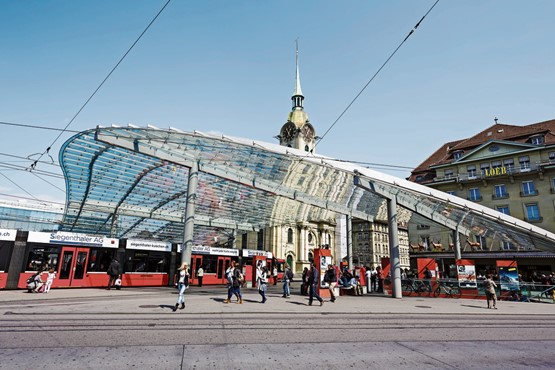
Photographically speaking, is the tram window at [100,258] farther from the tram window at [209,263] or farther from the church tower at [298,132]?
the church tower at [298,132]

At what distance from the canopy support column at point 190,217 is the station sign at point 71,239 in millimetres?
4445

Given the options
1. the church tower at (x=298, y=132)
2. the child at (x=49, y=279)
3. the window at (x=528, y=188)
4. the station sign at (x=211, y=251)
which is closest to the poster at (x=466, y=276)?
the station sign at (x=211, y=251)

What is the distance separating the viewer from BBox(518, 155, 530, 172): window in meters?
36.6

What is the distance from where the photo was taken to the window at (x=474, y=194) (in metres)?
40.0

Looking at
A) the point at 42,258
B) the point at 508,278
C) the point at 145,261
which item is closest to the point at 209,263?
the point at 145,261

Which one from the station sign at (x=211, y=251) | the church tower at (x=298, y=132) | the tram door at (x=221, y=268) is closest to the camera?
the station sign at (x=211, y=251)

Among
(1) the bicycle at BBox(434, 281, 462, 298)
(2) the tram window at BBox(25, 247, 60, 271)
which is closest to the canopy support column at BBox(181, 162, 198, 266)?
(2) the tram window at BBox(25, 247, 60, 271)

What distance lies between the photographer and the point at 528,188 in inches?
1448

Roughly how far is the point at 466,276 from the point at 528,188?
2460 cm

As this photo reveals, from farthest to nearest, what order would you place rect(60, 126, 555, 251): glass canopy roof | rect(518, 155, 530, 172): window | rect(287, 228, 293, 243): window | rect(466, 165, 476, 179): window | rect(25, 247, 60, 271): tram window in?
1. rect(287, 228, 293, 243): window
2. rect(466, 165, 476, 179): window
3. rect(518, 155, 530, 172): window
4. rect(60, 126, 555, 251): glass canopy roof
5. rect(25, 247, 60, 271): tram window

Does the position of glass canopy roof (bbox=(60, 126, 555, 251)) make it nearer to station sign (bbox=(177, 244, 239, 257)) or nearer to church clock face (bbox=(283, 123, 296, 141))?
station sign (bbox=(177, 244, 239, 257))

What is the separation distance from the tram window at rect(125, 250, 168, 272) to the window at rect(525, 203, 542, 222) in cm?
3770

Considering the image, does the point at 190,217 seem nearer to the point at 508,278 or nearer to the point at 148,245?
the point at 148,245

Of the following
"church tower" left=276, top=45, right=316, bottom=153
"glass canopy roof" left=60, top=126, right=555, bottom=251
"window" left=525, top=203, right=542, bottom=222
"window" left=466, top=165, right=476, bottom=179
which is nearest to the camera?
"glass canopy roof" left=60, top=126, right=555, bottom=251
